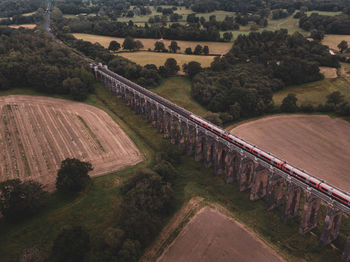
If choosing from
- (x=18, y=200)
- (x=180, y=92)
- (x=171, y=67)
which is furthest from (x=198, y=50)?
(x=18, y=200)

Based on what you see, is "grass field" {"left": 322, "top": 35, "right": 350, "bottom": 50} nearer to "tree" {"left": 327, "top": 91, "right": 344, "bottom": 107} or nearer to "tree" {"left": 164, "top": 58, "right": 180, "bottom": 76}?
"tree" {"left": 327, "top": 91, "right": 344, "bottom": 107}

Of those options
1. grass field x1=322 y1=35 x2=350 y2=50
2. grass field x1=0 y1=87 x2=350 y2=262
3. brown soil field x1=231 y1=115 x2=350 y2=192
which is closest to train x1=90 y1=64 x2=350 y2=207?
grass field x1=0 y1=87 x2=350 y2=262

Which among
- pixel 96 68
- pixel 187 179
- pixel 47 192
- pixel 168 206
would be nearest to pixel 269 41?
pixel 96 68

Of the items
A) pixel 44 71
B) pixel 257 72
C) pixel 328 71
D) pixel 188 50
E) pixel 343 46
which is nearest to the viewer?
pixel 44 71

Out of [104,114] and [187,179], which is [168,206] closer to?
[187,179]

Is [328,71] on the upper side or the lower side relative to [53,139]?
upper

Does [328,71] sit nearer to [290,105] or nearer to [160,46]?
[290,105]

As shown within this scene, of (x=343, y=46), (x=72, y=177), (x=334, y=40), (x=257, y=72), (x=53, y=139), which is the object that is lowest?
(x=53, y=139)
